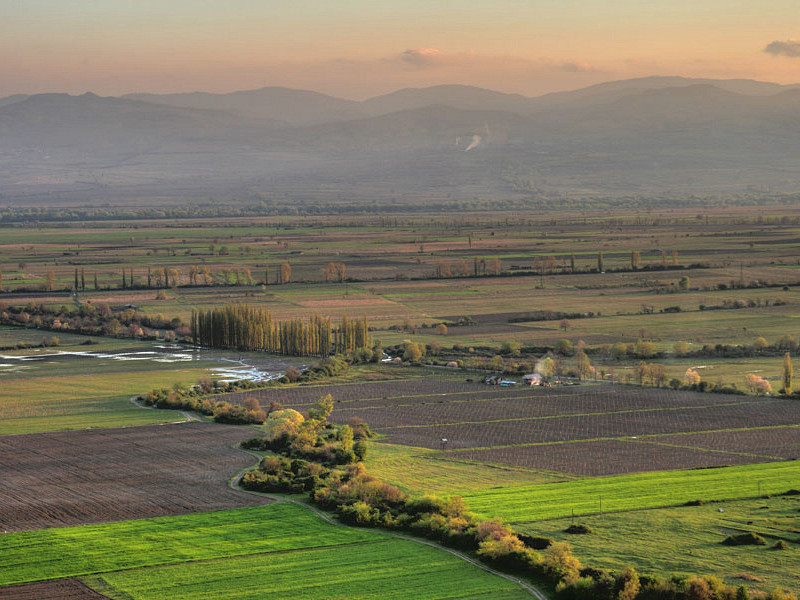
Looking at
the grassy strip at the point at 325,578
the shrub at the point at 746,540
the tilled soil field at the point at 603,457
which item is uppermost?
the shrub at the point at 746,540

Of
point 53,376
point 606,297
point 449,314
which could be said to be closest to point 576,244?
point 606,297

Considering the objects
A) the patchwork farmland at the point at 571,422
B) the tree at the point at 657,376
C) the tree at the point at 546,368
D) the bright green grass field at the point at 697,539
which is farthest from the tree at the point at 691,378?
the bright green grass field at the point at 697,539

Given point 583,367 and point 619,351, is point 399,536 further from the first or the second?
point 619,351

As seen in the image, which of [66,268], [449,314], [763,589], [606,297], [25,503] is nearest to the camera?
[763,589]

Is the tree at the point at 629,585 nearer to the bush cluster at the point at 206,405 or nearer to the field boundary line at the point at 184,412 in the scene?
the bush cluster at the point at 206,405

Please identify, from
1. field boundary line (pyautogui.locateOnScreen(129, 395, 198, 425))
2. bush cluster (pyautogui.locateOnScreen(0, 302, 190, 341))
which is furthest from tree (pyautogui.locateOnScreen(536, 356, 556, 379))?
bush cluster (pyautogui.locateOnScreen(0, 302, 190, 341))

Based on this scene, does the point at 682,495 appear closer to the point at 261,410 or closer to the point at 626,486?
the point at 626,486

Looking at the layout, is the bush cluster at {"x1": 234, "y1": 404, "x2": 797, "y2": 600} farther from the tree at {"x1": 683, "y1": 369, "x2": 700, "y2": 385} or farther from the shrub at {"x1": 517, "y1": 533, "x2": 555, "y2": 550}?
the tree at {"x1": 683, "y1": 369, "x2": 700, "y2": 385}

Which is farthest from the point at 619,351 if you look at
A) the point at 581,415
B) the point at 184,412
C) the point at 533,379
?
the point at 184,412
